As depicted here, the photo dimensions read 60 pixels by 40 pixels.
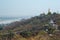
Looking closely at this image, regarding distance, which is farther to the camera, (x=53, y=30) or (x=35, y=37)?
(x=53, y=30)

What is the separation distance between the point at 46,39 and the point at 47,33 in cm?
104

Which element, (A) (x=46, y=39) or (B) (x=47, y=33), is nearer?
(A) (x=46, y=39)

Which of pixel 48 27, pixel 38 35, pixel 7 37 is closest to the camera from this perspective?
pixel 7 37

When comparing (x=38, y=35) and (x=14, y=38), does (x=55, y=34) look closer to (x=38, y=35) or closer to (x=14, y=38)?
(x=38, y=35)

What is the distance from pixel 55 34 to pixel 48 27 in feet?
3.27

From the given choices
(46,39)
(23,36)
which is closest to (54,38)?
(46,39)

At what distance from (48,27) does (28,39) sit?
2.00 metres

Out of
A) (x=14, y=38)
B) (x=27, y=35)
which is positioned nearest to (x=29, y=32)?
(x=27, y=35)

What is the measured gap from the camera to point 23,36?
1205 cm

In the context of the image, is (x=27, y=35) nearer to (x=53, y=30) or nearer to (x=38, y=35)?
(x=38, y=35)

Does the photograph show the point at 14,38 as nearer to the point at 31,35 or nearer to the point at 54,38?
the point at 31,35

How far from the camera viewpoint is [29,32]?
1198 cm

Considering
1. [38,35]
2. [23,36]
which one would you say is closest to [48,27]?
[38,35]

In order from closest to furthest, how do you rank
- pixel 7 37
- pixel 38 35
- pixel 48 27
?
pixel 7 37, pixel 38 35, pixel 48 27
